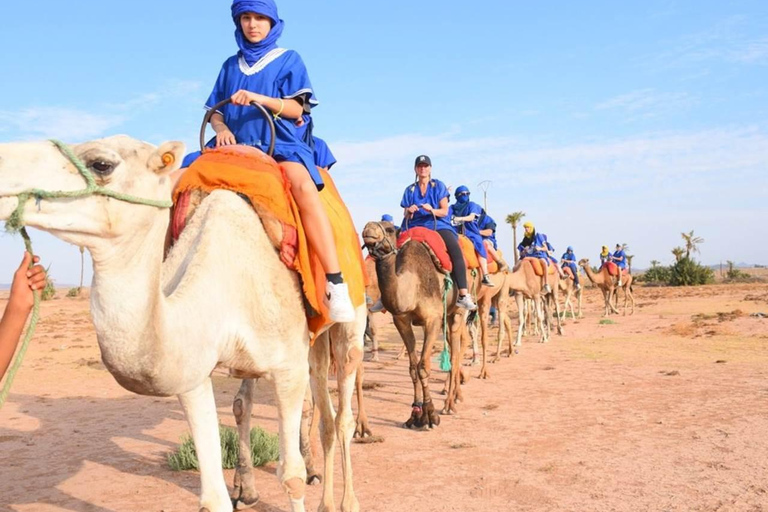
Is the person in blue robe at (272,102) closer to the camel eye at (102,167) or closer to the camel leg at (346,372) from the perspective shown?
the camel leg at (346,372)

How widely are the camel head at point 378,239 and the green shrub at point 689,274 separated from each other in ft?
133

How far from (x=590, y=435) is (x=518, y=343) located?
30.1 ft

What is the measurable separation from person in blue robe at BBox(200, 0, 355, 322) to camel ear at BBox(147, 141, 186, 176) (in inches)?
53.2

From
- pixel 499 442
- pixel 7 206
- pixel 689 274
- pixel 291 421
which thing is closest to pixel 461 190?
pixel 499 442

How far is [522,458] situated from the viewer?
6.02 meters

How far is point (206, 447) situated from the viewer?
3.19 m

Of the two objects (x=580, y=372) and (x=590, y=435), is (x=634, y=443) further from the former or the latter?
(x=580, y=372)

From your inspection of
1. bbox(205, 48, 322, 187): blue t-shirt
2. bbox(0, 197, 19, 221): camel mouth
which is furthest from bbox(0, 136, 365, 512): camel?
bbox(205, 48, 322, 187): blue t-shirt

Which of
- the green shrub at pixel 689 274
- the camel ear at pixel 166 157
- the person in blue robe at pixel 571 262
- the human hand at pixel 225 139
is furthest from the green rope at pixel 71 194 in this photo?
the green shrub at pixel 689 274

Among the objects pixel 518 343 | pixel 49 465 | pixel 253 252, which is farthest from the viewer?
pixel 518 343

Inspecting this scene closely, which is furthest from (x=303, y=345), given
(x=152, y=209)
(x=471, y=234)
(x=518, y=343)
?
(x=518, y=343)

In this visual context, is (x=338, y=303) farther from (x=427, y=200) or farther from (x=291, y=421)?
(x=427, y=200)

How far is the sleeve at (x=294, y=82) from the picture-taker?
4047 millimetres

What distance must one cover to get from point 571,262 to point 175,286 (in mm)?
23097
